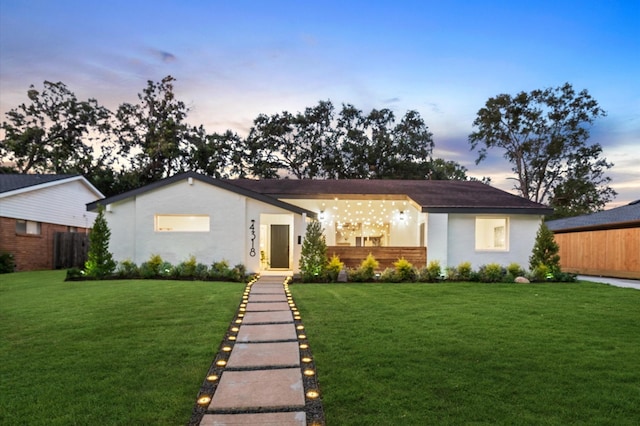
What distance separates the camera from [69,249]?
742 inches

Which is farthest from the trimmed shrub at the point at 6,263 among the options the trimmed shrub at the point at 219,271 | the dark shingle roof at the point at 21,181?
the trimmed shrub at the point at 219,271

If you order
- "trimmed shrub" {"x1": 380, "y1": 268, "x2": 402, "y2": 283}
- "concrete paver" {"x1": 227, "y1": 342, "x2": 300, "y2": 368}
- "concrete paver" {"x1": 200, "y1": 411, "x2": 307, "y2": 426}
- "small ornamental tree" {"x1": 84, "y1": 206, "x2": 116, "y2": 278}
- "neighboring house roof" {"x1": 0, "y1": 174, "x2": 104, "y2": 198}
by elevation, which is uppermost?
"neighboring house roof" {"x1": 0, "y1": 174, "x2": 104, "y2": 198}

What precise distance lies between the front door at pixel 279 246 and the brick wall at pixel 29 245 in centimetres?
1055

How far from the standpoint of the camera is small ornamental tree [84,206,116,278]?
39.3ft

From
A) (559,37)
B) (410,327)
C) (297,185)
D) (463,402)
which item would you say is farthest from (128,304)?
(559,37)

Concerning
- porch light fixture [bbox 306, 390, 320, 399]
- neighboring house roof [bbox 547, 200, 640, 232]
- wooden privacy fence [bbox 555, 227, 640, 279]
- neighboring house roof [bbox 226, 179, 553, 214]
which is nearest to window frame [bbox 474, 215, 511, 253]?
neighboring house roof [bbox 226, 179, 553, 214]

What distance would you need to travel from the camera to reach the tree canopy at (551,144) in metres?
29.0

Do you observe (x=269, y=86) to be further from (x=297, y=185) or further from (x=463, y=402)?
(x=463, y=402)

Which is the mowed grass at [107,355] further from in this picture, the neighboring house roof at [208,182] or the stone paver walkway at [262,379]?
the neighboring house roof at [208,182]

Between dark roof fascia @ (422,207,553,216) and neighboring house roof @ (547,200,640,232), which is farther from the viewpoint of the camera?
neighboring house roof @ (547,200,640,232)

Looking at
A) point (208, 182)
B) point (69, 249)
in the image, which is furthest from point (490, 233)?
point (69, 249)

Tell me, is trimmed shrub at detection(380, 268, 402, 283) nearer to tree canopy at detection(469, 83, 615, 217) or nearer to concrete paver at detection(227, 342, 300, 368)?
concrete paver at detection(227, 342, 300, 368)

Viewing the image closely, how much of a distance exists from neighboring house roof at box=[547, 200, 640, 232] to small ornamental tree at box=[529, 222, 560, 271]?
5155 millimetres

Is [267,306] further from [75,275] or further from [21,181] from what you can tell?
[21,181]
